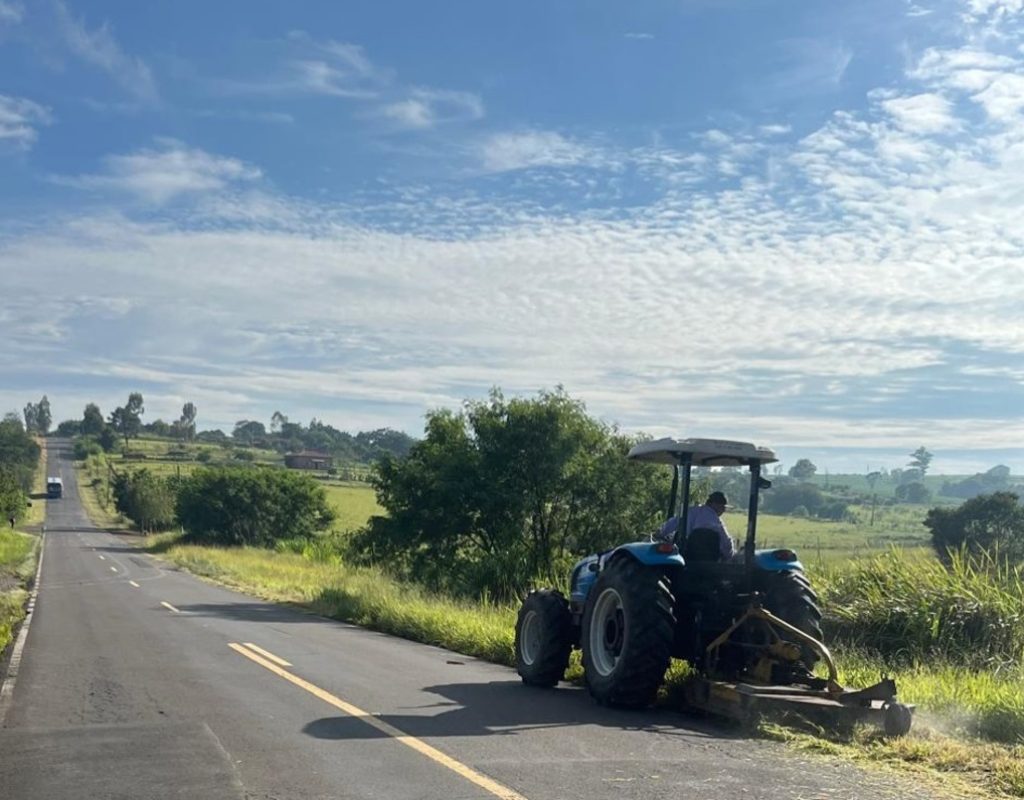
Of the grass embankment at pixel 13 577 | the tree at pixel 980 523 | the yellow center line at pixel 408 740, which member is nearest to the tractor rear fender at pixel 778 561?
the yellow center line at pixel 408 740

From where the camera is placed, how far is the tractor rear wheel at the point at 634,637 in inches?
362

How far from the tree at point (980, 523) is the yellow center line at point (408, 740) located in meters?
10.1

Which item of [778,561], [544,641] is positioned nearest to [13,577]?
[544,641]

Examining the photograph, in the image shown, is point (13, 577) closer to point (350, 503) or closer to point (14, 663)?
point (14, 663)

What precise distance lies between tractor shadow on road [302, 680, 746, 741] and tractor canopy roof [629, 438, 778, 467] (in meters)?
2.38

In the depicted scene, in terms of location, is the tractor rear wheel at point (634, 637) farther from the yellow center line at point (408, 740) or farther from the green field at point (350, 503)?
the green field at point (350, 503)

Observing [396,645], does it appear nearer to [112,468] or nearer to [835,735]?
[835,735]

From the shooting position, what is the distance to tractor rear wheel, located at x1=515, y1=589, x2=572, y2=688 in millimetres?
10945

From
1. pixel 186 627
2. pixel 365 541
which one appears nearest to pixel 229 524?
pixel 365 541

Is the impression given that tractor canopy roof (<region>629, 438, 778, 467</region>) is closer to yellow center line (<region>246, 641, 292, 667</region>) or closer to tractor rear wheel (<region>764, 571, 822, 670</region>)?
tractor rear wheel (<region>764, 571, 822, 670</region>)

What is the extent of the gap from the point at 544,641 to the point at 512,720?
83.2 inches

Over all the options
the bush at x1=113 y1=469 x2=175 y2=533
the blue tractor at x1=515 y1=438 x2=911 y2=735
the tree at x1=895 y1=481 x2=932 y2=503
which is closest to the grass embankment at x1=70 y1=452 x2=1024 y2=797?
the blue tractor at x1=515 y1=438 x2=911 y2=735

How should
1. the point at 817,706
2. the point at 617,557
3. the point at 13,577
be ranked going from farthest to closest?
1. the point at 13,577
2. the point at 617,557
3. the point at 817,706

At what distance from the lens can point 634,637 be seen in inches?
362
